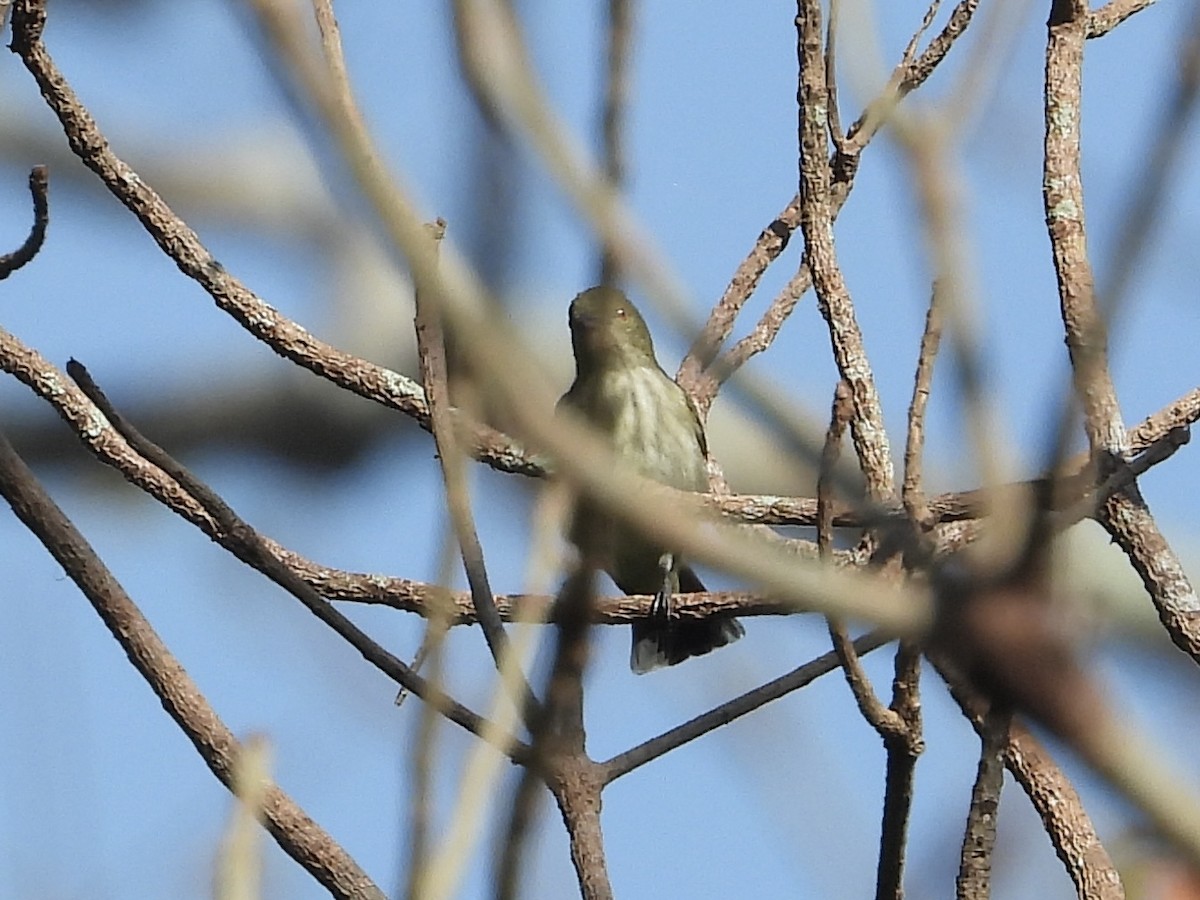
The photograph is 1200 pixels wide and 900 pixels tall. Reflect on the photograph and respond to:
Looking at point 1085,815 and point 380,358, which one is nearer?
point 1085,815

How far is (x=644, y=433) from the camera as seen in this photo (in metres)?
4.09

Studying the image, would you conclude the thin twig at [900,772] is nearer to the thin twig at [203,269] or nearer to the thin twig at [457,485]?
the thin twig at [457,485]

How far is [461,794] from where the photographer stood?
119 centimetres

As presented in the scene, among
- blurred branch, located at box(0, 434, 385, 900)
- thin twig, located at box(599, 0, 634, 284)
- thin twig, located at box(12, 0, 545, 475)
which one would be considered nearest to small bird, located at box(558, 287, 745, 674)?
thin twig, located at box(12, 0, 545, 475)

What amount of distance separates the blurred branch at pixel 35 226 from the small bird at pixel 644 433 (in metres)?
1.89

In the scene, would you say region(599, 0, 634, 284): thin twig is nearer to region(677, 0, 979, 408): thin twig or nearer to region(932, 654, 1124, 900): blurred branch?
region(677, 0, 979, 408): thin twig

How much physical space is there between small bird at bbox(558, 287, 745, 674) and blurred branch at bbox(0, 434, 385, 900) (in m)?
2.09

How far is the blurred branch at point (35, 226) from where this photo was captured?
6.43 ft

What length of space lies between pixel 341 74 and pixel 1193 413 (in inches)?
52.1

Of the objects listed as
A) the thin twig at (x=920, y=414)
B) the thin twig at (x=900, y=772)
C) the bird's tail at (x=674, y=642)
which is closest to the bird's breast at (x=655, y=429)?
the bird's tail at (x=674, y=642)

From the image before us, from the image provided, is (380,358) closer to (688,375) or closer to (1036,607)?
(688,375)

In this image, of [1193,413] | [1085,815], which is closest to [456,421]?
[1085,815]

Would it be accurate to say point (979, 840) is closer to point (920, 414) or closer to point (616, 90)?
point (920, 414)

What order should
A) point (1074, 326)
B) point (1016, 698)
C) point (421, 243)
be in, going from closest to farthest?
point (1016, 698), point (421, 243), point (1074, 326)
